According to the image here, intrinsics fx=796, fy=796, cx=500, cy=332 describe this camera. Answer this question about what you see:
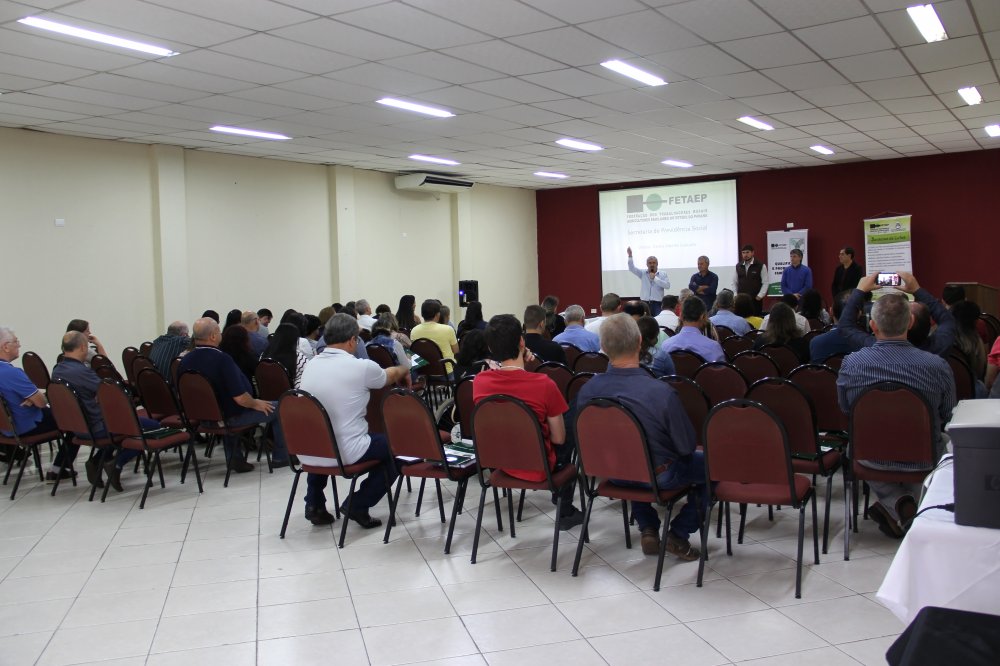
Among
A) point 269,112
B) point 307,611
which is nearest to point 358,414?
point 307,611

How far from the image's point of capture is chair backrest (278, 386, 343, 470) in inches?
177

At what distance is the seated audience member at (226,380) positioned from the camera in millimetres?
6043

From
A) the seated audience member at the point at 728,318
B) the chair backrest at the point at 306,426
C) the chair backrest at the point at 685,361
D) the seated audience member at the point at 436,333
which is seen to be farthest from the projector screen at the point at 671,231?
the chair backrest at the point at 306,426

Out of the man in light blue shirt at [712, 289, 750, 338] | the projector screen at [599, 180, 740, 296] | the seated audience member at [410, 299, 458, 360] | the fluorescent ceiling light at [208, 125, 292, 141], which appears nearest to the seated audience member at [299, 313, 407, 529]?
the seated audience member at [410, 299, 458, 360]

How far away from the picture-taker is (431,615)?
358 cm

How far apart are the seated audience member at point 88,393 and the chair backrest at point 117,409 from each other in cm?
12

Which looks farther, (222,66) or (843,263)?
(843,263)

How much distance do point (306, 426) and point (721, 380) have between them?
2.64 meters

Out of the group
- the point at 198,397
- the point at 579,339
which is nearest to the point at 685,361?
the point at 579,339

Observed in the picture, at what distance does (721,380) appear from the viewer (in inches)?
204

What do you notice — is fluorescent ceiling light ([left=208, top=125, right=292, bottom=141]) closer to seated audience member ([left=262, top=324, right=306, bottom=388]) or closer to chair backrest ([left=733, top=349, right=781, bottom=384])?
seated audience member ([left=262, top=324, right=306, bottom=388])

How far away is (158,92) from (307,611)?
18.8 feet

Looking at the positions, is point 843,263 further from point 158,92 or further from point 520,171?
point 158,92

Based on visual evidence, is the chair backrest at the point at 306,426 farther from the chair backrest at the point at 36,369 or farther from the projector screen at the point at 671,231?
→ the projector screen at the point at 671,231
